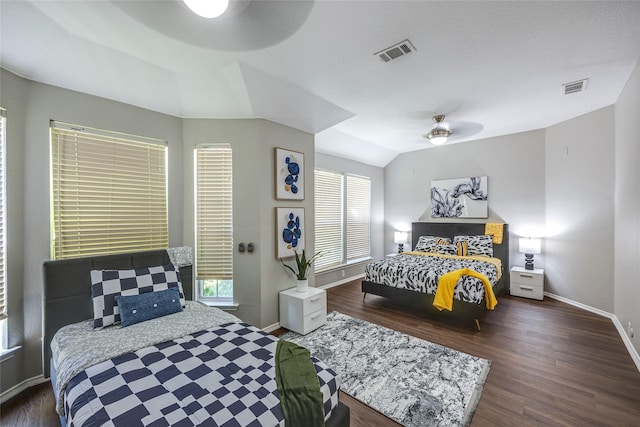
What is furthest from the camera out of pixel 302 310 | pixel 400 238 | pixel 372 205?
pixel 372 205

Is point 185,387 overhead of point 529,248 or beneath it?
beneath

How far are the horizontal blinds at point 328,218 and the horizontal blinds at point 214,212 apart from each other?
76.7 inches

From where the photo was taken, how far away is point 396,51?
2.12m

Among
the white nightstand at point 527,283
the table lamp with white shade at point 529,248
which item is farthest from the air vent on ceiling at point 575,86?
the white nightstand at point 527,283

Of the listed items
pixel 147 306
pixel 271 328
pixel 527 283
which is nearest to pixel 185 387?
pixel 147 306

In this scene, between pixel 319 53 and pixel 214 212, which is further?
pixel 214 212

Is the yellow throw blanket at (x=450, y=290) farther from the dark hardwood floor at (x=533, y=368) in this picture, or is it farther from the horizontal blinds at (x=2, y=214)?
the horizontal blinds at (x=2, y=214)

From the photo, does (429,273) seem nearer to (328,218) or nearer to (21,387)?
(328,218)

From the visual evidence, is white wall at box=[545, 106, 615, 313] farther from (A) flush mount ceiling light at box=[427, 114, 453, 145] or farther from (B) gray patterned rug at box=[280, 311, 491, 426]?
(B) gray patterned rug at box=[280, 311, 491, 426]

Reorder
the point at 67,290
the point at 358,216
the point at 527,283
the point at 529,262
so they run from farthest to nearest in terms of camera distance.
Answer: the point at 358,216 < the point at 529,262 < the point at 527,283 < the point at 67,290

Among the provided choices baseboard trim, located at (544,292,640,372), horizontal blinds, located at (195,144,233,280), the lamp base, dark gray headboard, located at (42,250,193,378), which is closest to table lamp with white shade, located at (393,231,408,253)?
the lamp base

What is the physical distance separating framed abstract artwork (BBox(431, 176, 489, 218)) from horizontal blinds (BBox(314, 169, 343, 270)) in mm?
2079

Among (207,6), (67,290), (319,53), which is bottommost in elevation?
(67,290)

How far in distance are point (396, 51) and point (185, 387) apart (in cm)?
276
